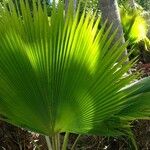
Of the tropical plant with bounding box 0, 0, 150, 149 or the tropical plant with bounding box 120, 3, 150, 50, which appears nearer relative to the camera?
the tropical plant with bounding box 0, 0, 150, 149

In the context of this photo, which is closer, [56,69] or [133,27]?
[56,69]

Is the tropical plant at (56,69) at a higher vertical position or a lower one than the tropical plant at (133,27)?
higher

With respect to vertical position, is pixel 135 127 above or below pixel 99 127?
below

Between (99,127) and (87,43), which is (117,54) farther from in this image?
(99,127)

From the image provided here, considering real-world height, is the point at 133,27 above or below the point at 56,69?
below

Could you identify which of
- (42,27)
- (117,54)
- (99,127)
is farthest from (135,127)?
(42,27)

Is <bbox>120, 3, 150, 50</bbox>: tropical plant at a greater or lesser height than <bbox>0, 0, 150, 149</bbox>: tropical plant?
lesser

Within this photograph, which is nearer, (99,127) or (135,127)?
(99,127)

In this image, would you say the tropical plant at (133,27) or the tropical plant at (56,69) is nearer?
the tropical plant at (56,69)
